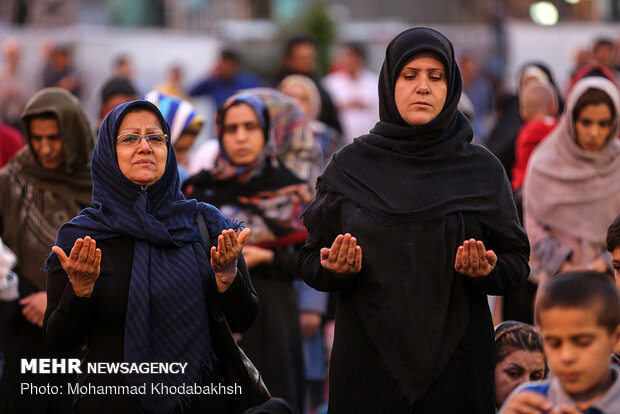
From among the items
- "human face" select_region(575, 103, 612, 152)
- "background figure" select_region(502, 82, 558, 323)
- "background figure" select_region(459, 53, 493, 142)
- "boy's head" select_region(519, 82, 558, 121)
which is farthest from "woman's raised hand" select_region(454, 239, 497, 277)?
"background figure" select_region(459, 53, 493, 142)

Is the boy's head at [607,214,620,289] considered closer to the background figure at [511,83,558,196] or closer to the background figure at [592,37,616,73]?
the background figure at [511,83,558,196]

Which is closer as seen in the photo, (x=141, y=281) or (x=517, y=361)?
(x=141, y=281)

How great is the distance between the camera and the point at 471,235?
4164mm

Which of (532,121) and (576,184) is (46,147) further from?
(532,121)

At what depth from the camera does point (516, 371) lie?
4.73m

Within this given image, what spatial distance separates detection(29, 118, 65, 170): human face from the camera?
18.8 feet

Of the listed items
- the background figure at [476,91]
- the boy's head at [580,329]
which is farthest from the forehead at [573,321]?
the background figure at [476,91]

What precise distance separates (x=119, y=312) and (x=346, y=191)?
948mm

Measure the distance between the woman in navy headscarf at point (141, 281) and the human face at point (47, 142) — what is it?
150 cm

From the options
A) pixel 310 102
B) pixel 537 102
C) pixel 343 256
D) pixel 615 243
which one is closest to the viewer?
pixel 343 256

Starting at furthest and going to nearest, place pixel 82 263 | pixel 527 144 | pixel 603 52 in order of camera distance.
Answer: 1. pixel 603 52
2. pixel 527 144
3. pixel 82 263

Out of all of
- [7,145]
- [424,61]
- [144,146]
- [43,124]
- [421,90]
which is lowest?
[7,145]

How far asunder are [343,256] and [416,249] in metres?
0.30

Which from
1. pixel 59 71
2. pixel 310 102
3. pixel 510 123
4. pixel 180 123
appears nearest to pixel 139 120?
pixel 180 123
